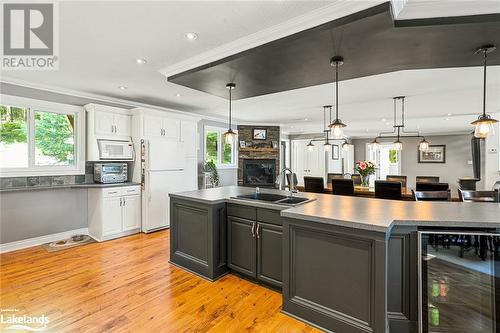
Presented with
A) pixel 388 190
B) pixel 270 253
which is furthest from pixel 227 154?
pixel 270 253

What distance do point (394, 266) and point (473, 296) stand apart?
0.65 metres

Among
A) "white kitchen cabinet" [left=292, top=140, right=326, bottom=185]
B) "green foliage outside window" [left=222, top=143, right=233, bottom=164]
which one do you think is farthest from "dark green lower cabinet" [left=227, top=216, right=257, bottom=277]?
"white kitchen cabinet" [left=292, top=140, right=326, bottom=185]

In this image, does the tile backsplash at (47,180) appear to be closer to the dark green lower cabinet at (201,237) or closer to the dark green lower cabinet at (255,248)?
the dark green lower cabinet at (201,237)

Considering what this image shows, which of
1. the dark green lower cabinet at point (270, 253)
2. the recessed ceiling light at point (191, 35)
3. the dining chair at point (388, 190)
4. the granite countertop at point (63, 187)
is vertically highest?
the recessed ceiling light at point (191, 35)

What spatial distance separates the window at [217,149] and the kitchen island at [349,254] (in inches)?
166

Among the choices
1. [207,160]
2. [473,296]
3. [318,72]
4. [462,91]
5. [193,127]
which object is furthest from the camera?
[207,160]

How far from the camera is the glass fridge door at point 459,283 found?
195 centimetres

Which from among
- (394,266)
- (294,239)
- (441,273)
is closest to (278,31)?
(294,239)

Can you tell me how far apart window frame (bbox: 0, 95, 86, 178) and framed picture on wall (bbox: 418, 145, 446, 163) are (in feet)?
38.3

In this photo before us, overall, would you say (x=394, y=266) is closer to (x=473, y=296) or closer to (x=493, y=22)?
(x=473, y=296)

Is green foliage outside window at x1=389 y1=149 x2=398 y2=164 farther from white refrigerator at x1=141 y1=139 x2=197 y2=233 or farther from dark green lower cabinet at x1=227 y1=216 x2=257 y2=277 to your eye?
dark green lower cabinet at x1=227 y1=216 x2=257 y2=277

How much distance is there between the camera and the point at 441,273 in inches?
79.7

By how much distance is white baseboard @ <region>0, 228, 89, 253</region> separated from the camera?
12.3ft

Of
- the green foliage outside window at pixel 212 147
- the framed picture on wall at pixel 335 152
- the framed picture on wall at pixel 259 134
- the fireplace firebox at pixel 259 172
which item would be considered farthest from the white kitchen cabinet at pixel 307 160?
the green foliage outside window at pixel 212 147
